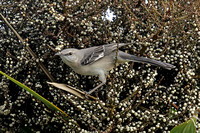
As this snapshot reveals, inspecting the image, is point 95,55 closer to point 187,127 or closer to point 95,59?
point 95,59

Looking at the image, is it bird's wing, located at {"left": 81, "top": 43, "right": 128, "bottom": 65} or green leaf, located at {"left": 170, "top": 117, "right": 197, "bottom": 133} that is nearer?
green leaf, located at {"left": 170, "top": 117, "right": 197, "bottom": 133}

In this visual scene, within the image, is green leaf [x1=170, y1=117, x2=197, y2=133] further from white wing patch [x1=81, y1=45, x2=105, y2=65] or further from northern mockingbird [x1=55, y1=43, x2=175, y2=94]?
white wing patch [x1=81, y1=45, x2=105, y2=65]

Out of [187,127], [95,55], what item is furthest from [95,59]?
[187,127]

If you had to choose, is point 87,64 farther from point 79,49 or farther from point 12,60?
point 12,60

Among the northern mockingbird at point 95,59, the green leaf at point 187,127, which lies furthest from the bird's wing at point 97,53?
the green leaf at point 187,127

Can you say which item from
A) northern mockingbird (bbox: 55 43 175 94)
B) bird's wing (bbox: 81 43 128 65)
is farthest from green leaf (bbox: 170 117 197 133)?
bird's wing (bbox: 81 43 128 65)

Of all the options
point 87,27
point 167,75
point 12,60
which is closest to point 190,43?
point 167,75

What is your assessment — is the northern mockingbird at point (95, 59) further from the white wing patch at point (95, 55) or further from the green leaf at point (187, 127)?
the green leaf at point (187, 127)
